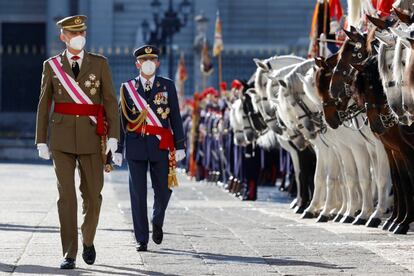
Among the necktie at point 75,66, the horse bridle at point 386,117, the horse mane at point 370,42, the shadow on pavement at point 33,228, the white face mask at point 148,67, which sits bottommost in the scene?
the shadow on pavement at point 33,228

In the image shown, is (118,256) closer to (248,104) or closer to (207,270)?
(207,270)

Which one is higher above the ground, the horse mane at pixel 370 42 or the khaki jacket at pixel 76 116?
the horse mane at pixel 370 42

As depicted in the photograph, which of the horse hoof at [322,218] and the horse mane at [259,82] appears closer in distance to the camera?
the horse hoof at [322,218]

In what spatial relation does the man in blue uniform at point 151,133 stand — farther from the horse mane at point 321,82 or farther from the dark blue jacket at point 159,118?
the horse mane at point 321,82

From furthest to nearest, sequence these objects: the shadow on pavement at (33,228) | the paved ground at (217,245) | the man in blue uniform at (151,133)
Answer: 1. the shadow on pavement at (33,228)
2. the man in blue uniform at (151,133)
3. the paved ground at (217,245)

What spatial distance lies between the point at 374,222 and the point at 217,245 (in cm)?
302

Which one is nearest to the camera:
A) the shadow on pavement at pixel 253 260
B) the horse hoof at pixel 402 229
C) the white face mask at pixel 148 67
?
the shadow on pavement at pixel 253 260

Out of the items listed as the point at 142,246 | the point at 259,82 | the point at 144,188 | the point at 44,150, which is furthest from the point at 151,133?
the point at 259,82

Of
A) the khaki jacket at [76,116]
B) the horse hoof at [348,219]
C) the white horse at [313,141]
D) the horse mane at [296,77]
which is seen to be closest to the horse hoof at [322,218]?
the white horse at [313,141]

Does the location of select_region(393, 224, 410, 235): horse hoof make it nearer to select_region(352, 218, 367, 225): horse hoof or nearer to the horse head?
the horse head

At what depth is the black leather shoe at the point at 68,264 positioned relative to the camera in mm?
12344

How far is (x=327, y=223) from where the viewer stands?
1823cm

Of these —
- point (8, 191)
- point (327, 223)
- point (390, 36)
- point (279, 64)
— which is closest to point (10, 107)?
point (8, 191)

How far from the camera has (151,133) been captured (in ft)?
47.3
